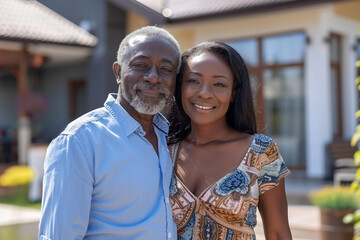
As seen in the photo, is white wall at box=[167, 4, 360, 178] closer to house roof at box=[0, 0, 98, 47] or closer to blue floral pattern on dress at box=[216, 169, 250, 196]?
house roof at box=[0, 0, 98, 47]

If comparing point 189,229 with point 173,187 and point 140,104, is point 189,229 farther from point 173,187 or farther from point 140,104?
point 140,104

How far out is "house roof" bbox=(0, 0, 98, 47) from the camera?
10711 mm

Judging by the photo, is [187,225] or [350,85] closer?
[187,225]

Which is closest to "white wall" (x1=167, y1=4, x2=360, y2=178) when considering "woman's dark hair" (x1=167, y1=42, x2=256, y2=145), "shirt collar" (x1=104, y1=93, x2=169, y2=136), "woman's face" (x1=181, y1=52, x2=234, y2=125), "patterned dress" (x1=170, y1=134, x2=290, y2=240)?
"woman's dark hair" (x1=167, y1=42, x2=256, y2=145)

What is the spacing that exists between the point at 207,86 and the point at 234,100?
0.21m

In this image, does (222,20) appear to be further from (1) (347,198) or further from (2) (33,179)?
(1) (347,198)

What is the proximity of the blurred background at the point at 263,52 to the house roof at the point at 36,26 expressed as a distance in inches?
0.9

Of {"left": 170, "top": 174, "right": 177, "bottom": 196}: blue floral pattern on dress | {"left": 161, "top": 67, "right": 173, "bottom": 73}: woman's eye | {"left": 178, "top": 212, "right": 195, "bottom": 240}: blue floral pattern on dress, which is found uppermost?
{"left": 161, "top": 67, "right": 173, "bottom": 73}: woman's eye

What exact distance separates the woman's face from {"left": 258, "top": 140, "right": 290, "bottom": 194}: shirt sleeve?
28cm

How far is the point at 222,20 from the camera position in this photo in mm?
10094

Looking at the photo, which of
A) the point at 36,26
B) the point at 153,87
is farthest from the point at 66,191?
the point at 36,26

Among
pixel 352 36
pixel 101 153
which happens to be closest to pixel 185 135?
pixel 101 153

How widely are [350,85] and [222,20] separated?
2.82 meters

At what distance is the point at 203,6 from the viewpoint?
10.4 metres
